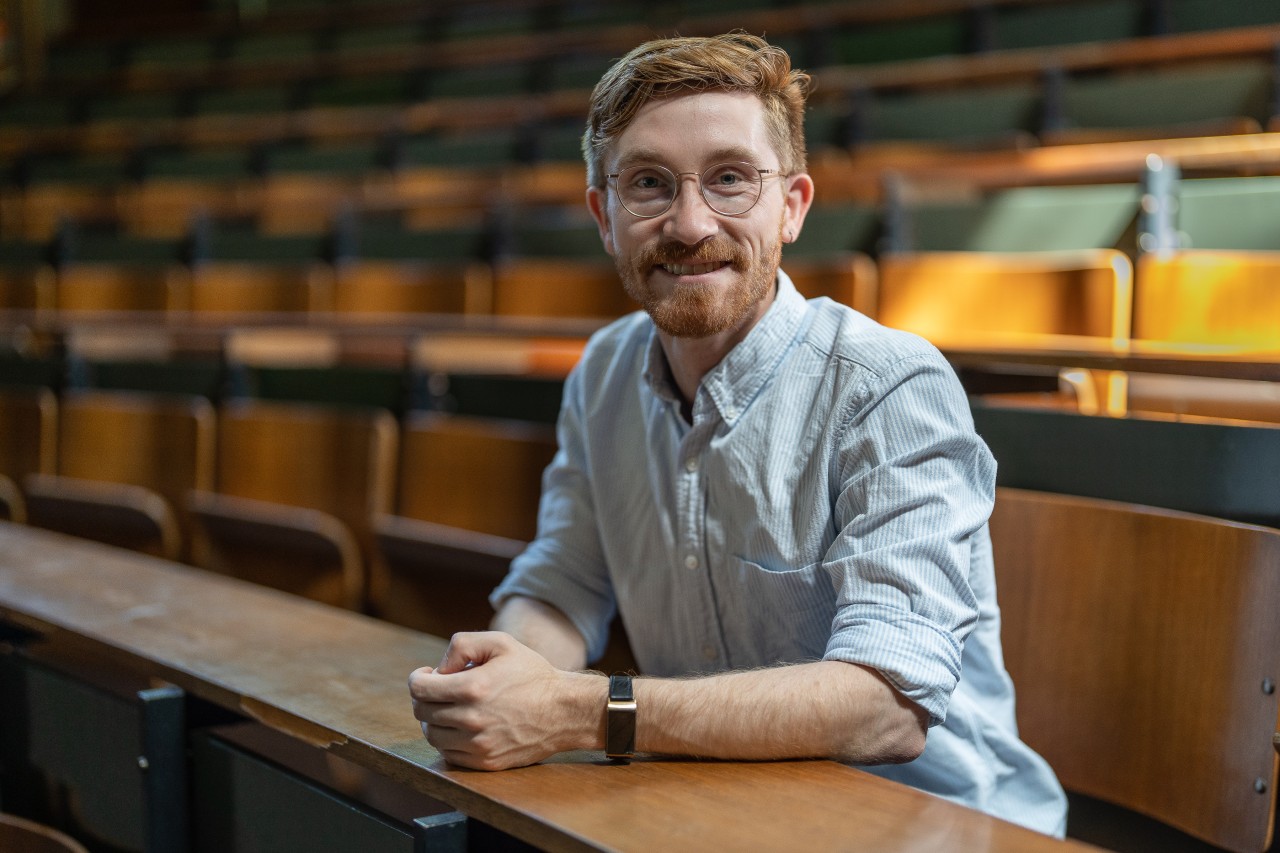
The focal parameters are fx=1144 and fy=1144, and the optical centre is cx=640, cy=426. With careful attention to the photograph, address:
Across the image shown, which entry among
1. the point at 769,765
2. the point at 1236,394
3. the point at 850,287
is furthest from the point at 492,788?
the point at 850,287

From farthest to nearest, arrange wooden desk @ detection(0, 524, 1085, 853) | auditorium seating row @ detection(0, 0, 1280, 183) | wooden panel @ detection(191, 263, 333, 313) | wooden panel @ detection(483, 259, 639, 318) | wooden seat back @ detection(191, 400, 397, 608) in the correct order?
wooden panel @ detection(191, 263, 333, 313), auditorium seating row @ detection(0, 0, 1280, 183), wooden panel @ detection(483, 259, 639, 318), wooden seat back @ detection(191, 400, 397, 608), wooden desk @ detection(0, 524, 1085, 853)

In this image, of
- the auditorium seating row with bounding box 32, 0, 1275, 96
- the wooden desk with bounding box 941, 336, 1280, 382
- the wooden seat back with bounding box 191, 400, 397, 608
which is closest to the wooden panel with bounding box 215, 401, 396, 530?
the wooden seat back with bounding box 191, 400, 397, 608

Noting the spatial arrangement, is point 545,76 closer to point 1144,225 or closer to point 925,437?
point 1144,225

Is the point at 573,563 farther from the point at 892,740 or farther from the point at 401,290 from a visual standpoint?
the point at 401,290

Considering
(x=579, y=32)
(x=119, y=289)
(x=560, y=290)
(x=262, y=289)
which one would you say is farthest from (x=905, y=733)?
(x=579, y=32)

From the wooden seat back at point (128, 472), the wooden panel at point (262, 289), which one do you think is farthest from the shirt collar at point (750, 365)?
the wooden panel at point (262, 289)

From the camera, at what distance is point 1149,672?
1.33 ft

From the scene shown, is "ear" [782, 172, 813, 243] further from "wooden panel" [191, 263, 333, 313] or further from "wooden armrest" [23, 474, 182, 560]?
"wooden panel" [191, 263, 333, 313]

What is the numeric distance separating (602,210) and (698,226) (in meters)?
0.06

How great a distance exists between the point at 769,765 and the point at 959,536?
90 millimetres

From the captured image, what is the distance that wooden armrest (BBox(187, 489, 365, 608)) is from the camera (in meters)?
0.77

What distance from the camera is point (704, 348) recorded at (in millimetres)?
419

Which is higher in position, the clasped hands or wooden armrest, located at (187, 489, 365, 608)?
the clasped hands

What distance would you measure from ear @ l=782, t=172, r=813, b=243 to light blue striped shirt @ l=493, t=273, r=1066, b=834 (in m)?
0.02
